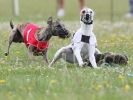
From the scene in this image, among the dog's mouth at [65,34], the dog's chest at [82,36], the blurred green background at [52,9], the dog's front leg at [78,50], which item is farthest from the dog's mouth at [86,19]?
the blurred green background at [52,9]

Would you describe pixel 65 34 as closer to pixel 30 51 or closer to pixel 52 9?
pixel 30 51

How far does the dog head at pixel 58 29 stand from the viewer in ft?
40.0

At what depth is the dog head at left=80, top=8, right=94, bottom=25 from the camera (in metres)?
11.6

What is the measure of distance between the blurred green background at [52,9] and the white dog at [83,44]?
568 inches

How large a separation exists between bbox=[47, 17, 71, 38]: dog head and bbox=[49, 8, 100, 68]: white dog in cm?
26

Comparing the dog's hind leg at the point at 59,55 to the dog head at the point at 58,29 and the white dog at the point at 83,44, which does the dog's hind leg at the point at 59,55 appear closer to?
the white dog at the point at 83,44

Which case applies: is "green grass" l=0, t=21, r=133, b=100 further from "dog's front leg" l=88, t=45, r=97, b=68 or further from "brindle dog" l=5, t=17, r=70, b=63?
"dog's front leg" l=88, t=45, r=97, b=68

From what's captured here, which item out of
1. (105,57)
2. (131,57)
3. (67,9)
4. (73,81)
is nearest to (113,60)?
(105,57)

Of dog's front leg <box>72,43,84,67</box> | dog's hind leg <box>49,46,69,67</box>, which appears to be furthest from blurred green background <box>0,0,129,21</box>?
dog's front leg <box>72,43,84,67</box>

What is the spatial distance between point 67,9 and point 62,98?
25.8 meters

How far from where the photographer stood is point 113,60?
12.0 metres

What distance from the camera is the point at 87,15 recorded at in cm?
1156

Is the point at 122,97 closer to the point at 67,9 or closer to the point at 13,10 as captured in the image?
the point at 13,10

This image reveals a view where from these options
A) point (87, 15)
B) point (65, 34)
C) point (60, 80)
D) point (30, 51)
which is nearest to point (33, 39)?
point (30, 51)
